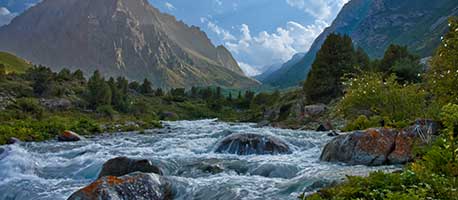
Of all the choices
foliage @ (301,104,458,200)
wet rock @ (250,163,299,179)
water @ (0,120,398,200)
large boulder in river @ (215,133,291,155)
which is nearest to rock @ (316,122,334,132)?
water @ (0,120,398,200)

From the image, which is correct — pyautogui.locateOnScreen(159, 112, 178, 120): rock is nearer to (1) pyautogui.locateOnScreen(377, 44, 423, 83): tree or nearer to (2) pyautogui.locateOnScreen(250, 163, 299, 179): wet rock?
(1) pyautogui.locateOnScreen(377, 44, 423, 83): tree

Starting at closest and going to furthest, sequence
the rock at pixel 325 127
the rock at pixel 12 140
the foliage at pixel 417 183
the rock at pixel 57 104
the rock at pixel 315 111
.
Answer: the foliage at pixel 417 183
the rock at pixel 12 140
the rock at pixel 325 127
the rock at pixel 315 111
the rock at pixel 57 104

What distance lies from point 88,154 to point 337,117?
25025 millimetres

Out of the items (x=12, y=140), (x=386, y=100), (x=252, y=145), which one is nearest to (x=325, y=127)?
(x=386, y=100)

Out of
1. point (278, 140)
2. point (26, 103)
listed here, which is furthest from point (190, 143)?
point (26, 103)

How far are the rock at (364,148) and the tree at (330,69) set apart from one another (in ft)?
113

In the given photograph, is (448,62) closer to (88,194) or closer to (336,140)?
(336,140)

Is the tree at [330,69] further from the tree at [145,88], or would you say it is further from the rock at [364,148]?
the tree at [145,88]

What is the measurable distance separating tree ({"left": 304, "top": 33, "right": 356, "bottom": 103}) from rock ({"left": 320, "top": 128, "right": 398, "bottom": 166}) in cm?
3454

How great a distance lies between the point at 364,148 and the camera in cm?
1650

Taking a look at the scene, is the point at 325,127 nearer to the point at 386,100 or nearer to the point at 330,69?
the point at 386,100

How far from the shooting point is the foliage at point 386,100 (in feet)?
76.9

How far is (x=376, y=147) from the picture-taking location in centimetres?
1625

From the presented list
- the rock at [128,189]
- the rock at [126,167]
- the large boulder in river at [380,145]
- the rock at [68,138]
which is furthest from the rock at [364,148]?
the rock at [68,138]
